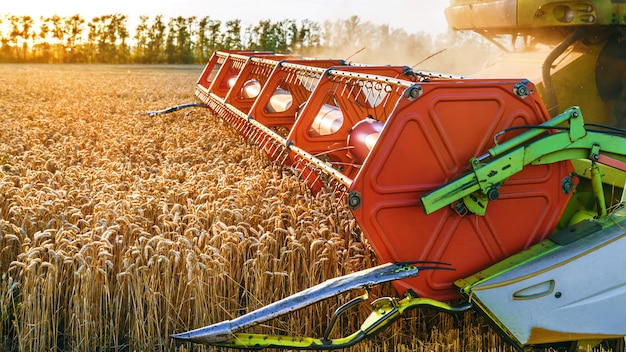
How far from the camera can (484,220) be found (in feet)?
9.62

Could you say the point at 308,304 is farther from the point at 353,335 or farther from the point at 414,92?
the point at 414,92

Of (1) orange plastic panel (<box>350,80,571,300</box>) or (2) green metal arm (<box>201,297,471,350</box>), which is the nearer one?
(2) green metal arm (<box>201,297,471,350</box>)

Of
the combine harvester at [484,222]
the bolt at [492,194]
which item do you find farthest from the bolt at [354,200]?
the bolt at [492,194]

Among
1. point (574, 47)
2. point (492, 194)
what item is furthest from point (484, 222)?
point (574, 47)

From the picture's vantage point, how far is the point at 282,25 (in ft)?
172

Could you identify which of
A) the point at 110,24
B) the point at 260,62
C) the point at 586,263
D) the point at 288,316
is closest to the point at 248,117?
the point at 260,62

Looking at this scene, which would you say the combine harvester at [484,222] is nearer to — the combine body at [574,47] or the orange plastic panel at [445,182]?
the orange plastic panel at [445,182]

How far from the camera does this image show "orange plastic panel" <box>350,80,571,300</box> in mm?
2773

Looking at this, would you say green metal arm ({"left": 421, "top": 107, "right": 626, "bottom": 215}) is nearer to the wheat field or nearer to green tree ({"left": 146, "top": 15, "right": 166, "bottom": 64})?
the wheat field

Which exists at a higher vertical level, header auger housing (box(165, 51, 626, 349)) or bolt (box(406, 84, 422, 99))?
bolt (box(406, 84, 422, 99))

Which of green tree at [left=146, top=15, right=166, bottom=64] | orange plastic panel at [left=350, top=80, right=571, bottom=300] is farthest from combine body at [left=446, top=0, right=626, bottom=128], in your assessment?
green tree at [left=146, top=15, right=166, bottom=64]

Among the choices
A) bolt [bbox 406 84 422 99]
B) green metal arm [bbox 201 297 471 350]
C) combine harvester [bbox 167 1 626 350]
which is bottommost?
green metal arm [bbox 201 297 471 350]

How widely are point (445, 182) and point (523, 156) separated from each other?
35cm

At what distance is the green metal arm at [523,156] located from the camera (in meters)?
2.75
